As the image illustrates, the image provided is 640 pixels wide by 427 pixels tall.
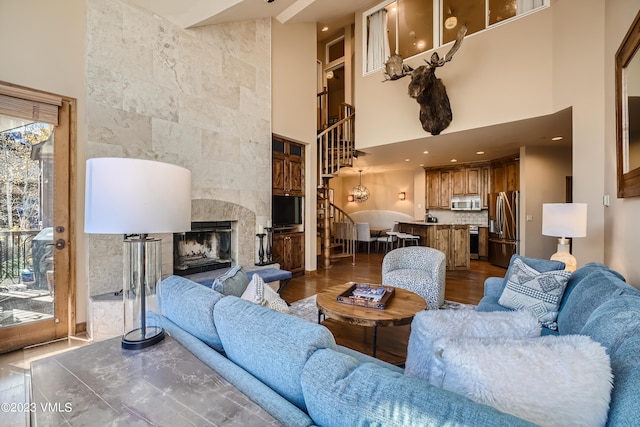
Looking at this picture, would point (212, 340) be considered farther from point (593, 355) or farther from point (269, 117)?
point (269, 117)

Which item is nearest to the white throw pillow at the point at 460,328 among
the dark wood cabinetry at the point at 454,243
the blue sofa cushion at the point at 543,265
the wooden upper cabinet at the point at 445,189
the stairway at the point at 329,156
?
the blue sofa cushion at the point at 543,265

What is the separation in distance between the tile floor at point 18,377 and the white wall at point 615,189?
402 centimetres

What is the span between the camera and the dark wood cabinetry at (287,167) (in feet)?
17.0

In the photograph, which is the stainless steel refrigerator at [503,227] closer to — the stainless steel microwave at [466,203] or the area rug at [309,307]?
the stainless steel microwave at [466,203]

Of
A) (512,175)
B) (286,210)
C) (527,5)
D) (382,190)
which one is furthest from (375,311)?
(382,190)

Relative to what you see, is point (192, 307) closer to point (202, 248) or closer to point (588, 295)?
point (588, 295)

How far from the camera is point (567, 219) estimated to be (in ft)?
9.56

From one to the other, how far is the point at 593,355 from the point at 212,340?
1.36m

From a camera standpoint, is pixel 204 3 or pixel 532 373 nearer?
pixel 532 373

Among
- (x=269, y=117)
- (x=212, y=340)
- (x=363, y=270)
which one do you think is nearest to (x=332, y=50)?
(x=269, y=117)

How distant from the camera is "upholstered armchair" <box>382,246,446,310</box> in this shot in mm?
3393

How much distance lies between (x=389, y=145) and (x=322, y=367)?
211 inches

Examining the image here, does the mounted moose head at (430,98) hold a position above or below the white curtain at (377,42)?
below

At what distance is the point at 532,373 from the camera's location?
773 mm
